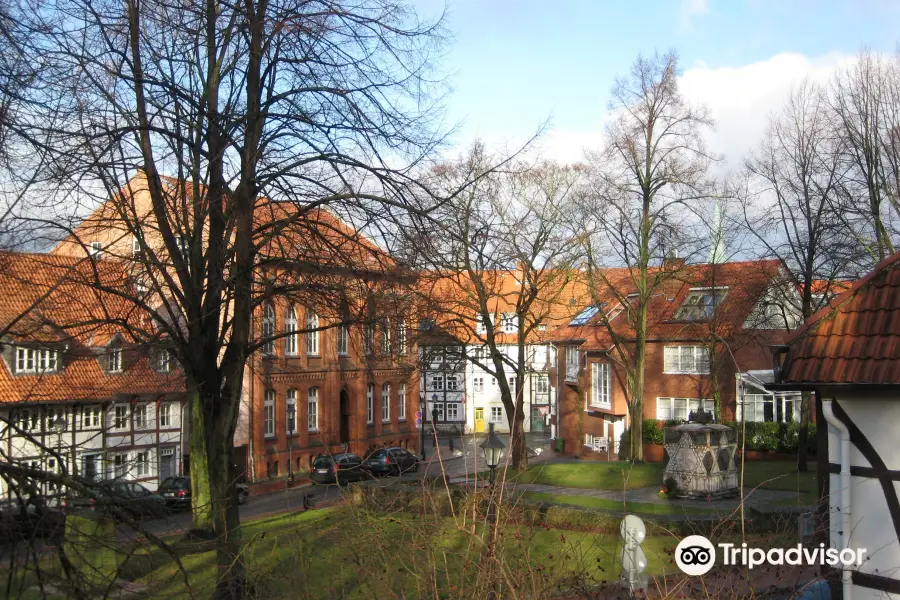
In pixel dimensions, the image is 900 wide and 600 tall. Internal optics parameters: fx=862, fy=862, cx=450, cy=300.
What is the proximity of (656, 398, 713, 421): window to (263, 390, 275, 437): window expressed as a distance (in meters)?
18.8

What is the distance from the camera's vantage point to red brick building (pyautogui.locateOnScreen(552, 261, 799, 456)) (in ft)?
113

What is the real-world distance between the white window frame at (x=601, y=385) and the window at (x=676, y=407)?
3121mm

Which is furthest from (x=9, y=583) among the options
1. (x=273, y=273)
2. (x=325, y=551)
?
(x=273, y=273)

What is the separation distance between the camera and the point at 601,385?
1726 inches

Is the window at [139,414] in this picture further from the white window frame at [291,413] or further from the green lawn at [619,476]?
the white window frame at [291,413]

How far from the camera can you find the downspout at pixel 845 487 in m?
9.68

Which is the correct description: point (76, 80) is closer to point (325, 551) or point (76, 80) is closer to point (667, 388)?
point (325, 551)

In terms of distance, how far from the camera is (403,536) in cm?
863

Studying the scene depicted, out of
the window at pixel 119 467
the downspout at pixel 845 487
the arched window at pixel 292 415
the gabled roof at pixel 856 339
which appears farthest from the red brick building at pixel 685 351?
the window at pixel 119 467

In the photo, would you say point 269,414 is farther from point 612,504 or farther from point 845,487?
point 845,487

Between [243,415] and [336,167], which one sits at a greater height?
[336,167]

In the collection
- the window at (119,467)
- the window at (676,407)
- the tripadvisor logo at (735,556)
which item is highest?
the window at (119,467)

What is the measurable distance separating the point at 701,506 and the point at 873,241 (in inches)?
405

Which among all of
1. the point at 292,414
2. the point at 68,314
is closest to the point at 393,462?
the point at 68,314
